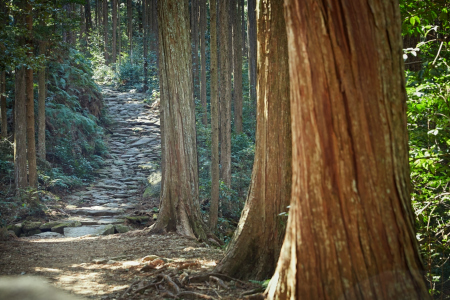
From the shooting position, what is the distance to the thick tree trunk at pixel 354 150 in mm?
2311

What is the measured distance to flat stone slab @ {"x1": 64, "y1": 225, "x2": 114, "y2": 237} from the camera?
9762mm

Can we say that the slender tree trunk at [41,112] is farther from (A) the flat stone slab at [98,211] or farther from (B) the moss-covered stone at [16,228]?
(B) the moss-covered stone at [16,228]

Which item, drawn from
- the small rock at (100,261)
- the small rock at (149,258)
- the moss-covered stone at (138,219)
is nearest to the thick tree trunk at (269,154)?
the small rock at (149,258)

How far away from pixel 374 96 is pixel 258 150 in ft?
6.17

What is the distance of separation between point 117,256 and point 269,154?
157 inches

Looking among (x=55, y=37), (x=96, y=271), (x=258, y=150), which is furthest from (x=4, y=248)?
(x=55, y=37)

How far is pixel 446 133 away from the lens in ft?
10.7

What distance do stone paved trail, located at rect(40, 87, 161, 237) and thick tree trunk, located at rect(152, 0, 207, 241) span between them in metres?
2.54

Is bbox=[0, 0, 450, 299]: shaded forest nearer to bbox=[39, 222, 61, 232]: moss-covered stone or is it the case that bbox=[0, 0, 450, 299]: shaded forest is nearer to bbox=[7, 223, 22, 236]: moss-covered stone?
bbox=[7, 223, 22, 236]: moss-covered stone

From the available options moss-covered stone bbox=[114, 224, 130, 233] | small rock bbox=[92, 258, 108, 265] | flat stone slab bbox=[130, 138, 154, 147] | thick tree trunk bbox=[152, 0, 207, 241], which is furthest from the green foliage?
flat stone slab bbox=[130, 138, 154, 147]

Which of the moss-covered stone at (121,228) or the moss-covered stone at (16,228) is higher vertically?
the moss-covered stone at (16,228)

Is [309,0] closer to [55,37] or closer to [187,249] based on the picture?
[187,249]

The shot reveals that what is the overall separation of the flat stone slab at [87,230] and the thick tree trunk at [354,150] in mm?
8577

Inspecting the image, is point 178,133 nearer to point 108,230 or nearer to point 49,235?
point 108,230
